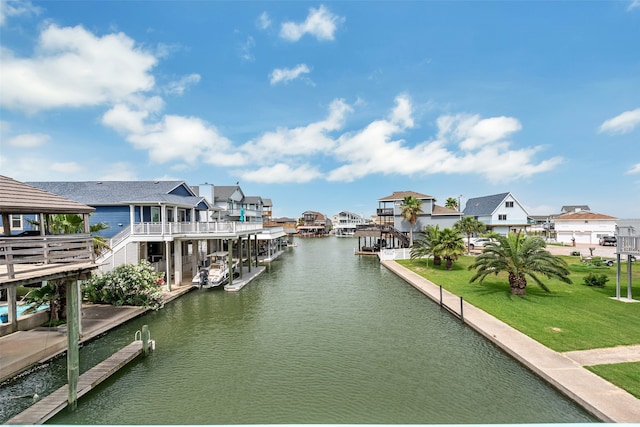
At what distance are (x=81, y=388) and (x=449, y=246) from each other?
28.5 m

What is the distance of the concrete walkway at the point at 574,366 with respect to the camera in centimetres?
838

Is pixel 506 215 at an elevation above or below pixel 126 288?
above

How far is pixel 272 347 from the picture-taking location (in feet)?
46.1

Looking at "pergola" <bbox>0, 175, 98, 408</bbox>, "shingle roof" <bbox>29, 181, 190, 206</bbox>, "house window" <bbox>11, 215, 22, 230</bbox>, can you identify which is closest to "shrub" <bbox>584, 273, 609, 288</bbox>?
"pergola" <bbox>0, 175, 98, 408</bbox>

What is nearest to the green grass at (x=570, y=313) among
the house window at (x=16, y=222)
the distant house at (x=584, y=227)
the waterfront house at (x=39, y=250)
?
the waterfront house at (x=39, y=250)

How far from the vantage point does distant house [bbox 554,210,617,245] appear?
197 ft

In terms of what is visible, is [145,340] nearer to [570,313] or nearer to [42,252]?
[42,252]

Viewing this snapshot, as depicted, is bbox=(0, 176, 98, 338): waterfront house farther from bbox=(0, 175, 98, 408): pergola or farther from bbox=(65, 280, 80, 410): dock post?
bbox=(65, 280, 80, 410): dock post

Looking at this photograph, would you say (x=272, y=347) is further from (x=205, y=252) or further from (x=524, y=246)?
(x=205, y=252)

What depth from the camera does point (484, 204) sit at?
210 ft

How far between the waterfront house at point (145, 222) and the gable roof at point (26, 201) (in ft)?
38.9

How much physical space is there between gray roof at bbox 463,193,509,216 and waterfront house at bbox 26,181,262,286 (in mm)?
47675

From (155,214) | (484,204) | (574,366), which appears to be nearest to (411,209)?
(484,204)

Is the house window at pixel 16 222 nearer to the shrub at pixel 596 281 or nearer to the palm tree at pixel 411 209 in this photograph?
the shrub at pixel 596 281
